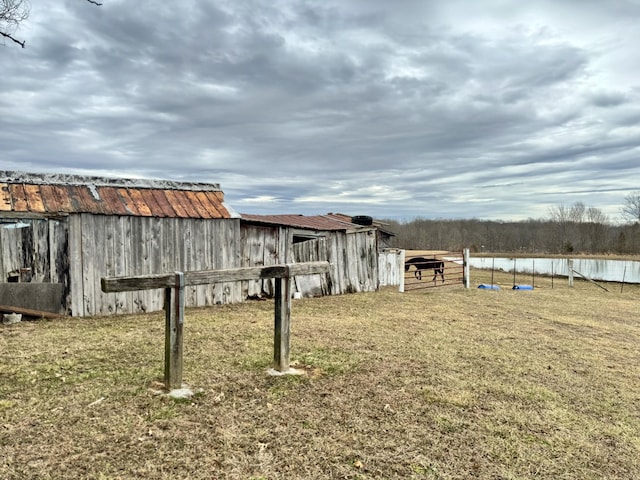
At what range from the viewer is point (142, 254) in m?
9.54

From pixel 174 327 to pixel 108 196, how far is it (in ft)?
21.5

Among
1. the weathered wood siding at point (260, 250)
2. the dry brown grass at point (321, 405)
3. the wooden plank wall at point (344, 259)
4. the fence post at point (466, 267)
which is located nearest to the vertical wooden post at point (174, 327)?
the dry brown grass at point (321, 405)

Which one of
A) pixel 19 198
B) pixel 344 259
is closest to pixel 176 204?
pixel 19 198

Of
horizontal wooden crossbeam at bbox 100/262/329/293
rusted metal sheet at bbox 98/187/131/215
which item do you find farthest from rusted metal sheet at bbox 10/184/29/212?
horizontal wooden crossbeam at bbox 100/262/329/293

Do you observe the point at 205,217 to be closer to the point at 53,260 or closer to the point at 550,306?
the point at 53,260

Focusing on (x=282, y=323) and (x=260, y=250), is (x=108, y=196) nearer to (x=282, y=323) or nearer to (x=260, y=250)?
(x=260, y=250)

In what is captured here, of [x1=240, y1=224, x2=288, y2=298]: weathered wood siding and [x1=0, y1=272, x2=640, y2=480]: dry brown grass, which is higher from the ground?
[x1=240, y1=224, x2=288, y2=298]: weathered wood siding

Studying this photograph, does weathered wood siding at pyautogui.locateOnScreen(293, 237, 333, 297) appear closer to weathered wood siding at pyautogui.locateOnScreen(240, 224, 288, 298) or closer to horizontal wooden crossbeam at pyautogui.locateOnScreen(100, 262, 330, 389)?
weathered wood siding at pyautogui.locateOnScreen(240, 224, 288, 298)

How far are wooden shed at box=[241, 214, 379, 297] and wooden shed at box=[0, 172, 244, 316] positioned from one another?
2.40ft

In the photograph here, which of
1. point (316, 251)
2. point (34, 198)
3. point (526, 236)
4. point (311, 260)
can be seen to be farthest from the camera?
point (526, 236)

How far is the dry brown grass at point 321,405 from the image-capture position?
3.24 meters

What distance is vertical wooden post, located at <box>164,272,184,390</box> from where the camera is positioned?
426cm

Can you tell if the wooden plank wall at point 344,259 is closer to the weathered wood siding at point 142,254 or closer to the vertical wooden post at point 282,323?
the weathered wood siding at point 142,254

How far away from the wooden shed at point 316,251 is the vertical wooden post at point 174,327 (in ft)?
22.3
